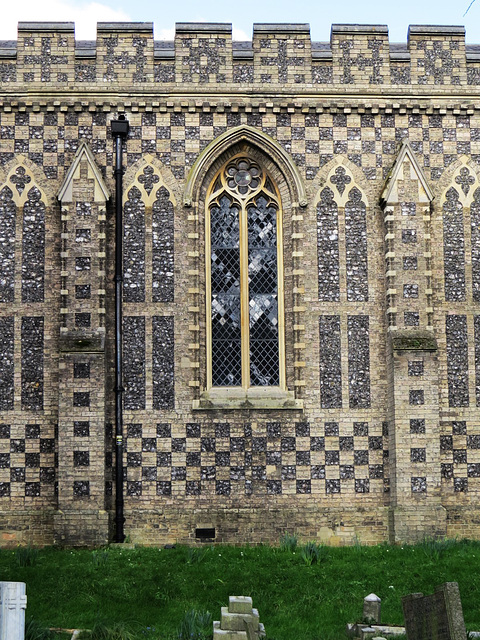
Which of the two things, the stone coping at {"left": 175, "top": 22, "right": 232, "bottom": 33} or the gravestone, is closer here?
the gravestone

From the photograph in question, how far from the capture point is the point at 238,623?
10.7m

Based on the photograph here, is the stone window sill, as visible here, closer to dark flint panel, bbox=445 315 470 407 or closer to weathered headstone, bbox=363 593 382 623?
dark flint panel, bbox=445 315 470 407

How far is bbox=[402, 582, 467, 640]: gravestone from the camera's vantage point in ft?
32.5

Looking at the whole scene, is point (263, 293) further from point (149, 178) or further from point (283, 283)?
point (149, 178)

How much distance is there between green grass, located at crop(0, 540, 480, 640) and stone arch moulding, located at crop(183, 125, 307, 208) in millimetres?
6305

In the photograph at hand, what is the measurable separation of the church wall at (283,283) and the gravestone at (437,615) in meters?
6.07

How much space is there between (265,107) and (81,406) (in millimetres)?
6373

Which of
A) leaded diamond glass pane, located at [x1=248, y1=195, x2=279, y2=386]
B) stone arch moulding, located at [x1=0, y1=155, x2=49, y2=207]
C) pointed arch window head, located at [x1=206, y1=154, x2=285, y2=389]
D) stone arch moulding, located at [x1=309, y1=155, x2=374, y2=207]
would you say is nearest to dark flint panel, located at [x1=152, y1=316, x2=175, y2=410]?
pointed arch window head, located at [x1=206, y1=154, x2=285, y2=389]

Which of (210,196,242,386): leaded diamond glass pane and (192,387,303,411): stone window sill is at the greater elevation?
(210,196,242,386): leaded diamond glass pane

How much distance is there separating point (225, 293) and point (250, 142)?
9.22 ft

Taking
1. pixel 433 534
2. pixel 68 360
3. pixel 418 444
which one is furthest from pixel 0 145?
pixel 433 534

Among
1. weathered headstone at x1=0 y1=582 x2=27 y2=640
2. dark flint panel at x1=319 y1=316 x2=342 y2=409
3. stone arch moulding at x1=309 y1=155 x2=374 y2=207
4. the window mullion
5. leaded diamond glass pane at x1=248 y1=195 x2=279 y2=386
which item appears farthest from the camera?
stone arch moulding at x1=309 y1=155 x2=374 y2=207

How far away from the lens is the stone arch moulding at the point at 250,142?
17.7 m

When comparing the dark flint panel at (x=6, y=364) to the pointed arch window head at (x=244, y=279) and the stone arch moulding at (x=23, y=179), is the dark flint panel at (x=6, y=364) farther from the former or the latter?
the pointed arch window head at (x=244, y=279)
